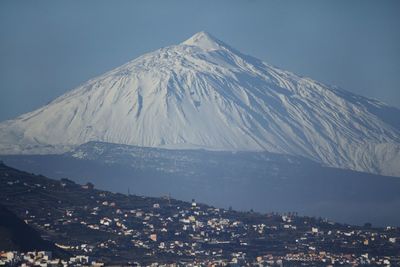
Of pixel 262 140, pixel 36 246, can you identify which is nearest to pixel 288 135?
pixel 262 140

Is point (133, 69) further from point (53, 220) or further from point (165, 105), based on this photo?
point (53, 220)

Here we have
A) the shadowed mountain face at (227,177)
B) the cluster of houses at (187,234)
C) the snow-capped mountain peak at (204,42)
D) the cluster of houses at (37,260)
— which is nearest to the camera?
the cluster of houses at (37,260)

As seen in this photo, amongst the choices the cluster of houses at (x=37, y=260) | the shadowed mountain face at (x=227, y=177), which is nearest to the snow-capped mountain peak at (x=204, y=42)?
the shadowed mountain face at (x=227, y=177)

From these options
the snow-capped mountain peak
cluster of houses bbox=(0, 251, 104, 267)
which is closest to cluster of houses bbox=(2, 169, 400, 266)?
cluster of houses bbox=(0, 251, 104, 267)

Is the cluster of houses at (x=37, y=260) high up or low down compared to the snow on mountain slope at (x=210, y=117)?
down

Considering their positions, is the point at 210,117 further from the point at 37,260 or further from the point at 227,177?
the point at 37,260

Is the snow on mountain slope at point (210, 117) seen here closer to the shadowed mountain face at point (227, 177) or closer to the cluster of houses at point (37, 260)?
the shadowed mountain face at point (227, 177)

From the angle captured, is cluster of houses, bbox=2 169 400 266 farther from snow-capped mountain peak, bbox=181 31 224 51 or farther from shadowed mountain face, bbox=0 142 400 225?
snow-capped mountain peak, bbox=181 31 224 51
